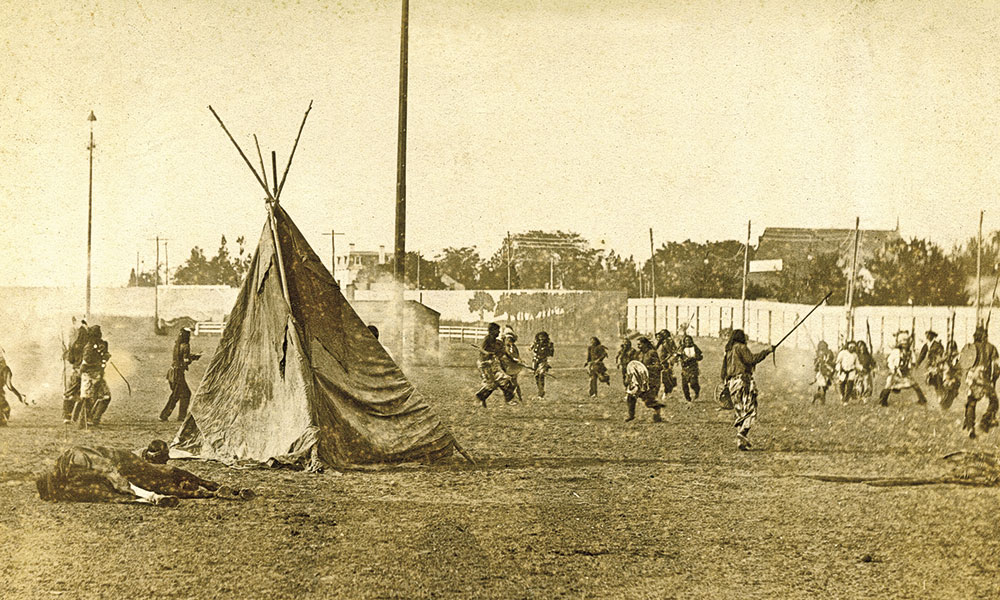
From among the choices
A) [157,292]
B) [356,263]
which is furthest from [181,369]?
[356,263]

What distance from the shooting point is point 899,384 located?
13016 millimetres

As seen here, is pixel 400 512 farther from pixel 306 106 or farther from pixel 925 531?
pixel 306 106

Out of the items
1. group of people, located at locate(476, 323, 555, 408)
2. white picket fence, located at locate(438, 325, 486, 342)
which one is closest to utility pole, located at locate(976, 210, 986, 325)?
group of people, located at locate(476, 323, 555, 408)

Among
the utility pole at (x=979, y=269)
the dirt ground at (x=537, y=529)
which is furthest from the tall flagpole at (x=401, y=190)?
the utility pole at (x=979, y=269)

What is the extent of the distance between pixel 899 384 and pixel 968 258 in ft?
11.6

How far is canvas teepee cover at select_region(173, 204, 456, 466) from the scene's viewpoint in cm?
785

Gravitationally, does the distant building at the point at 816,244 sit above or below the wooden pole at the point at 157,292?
above

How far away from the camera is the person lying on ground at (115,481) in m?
6.62

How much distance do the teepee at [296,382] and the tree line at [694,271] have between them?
4.76 ft

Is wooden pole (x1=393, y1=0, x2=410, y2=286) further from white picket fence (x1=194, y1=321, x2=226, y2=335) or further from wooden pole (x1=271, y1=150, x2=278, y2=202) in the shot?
white picket fence (x1=194, y1=321, x2=226, y2=335)

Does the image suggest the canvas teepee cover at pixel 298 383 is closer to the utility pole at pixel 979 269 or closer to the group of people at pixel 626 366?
the group of people at pixel 626 366

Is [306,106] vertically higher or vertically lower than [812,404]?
higher

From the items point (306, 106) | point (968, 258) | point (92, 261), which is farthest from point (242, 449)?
point (968, 258)

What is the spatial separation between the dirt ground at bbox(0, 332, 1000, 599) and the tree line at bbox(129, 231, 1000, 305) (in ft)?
7.04
